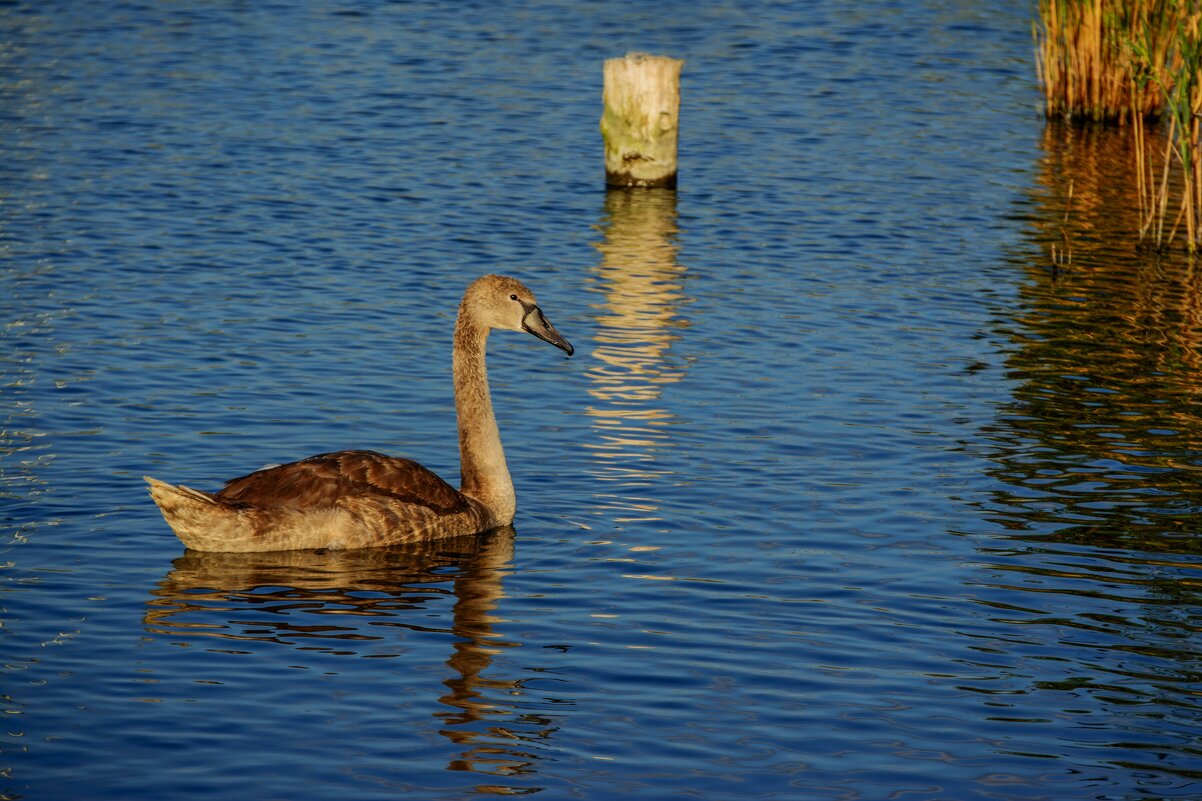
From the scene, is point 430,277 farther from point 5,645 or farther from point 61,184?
point 5,645

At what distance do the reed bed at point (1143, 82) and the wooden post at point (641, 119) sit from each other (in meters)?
5.91

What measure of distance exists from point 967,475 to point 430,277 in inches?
318

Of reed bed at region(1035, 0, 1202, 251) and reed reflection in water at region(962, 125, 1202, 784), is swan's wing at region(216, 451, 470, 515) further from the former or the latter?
reed bed at region(1035, 0, 1202, 251)

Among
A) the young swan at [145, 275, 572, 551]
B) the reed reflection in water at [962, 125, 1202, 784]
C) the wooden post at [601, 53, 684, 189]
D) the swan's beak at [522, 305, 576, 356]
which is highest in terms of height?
the wooden post at [601, 53, 684, 189]

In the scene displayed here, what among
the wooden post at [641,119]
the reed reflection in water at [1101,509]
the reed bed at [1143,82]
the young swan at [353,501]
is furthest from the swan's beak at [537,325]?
the wooden post at [641,119]

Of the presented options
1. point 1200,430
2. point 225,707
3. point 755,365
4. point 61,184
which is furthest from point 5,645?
point 61,184

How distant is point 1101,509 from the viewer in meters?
12.8

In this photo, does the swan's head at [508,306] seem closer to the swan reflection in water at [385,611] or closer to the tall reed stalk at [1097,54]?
the swan reflection in water at [385,611]

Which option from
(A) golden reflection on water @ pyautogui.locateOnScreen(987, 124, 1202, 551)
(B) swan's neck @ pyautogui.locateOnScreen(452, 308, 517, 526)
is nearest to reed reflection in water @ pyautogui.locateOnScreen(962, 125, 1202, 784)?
(A) golden reflection on water @ pyautogui.locateOnScreen(987, 124, 1202, 551)

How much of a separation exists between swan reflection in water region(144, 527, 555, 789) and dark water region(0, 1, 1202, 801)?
0.04 meters

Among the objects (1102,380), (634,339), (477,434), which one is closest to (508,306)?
(477,434)

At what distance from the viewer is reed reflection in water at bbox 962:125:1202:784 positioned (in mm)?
9453

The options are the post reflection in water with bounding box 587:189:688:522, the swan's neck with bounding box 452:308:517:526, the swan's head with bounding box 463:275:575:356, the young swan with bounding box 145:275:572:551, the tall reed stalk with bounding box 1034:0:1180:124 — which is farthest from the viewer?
the tall reed stalk with bounding box 1034:0:1180:124

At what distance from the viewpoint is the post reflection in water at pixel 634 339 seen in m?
13.7
